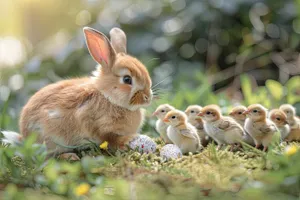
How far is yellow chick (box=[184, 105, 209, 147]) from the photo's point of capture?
12.6 ft

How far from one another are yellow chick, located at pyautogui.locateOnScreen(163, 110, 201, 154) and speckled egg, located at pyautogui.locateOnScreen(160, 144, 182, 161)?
0.09 meters

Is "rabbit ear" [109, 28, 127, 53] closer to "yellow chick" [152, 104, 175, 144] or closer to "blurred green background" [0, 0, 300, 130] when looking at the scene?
"yellow chick" [152, 104, 175, 144]

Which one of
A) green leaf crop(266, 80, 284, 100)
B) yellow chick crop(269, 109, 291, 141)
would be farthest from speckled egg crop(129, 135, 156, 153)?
green leaf crop(266, 80, 284, 100)

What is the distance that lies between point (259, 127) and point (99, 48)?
52.3 inches

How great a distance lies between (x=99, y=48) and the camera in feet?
12.1

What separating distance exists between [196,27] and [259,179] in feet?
14.3

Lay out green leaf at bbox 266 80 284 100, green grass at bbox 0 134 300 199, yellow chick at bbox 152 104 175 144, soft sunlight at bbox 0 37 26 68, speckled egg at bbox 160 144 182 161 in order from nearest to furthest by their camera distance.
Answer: green grass at bbox 0 134 300 199 < speckled egg at bbox 160 144 182 161 < yellow chick at bbox 152 104 175 144 < green leaf at bbox 266 80 284 100 < soft sunlight at bbox 0 37 26 68

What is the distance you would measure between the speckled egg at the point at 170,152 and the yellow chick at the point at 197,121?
1.57 feet

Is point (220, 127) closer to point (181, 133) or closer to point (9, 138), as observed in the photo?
point (181, 133)

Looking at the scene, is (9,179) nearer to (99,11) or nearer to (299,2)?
(299,2)

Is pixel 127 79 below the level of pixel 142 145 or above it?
above

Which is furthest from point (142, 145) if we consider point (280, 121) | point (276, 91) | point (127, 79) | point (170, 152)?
point (276, 91)

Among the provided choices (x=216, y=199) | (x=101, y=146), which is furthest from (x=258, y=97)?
(x=216, y=199)

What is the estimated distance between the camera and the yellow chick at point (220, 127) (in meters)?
3.54
